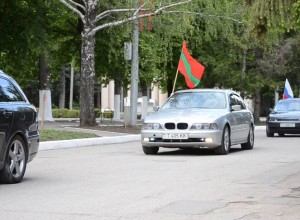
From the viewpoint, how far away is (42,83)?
4297 cm

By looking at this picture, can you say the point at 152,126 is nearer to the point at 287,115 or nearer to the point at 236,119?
the point at 236,119

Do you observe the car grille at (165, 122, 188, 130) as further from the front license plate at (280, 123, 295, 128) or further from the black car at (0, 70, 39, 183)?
the front license plate at (280, 123, 295, 128)

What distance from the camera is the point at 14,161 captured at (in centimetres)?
1247

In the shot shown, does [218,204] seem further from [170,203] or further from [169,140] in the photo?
[169,140]

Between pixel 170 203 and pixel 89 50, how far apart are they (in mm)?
21235

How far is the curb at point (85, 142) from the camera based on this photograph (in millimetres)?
22531

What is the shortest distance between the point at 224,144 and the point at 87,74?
488 inches

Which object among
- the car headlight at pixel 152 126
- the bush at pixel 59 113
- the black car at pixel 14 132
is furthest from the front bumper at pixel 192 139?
the bush at pixel 59 113

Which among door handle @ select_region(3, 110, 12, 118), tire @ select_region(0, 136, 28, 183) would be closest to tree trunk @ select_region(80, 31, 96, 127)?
tire @ select_region(0, 136, 28, 183)

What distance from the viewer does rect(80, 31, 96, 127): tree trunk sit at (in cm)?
3103

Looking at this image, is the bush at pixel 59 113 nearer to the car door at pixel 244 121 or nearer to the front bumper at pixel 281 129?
the front bumper at pixel 281 129

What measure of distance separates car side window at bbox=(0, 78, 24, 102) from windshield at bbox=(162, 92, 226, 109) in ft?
25.4

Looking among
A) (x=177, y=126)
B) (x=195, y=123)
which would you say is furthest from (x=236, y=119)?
(x=177, y=126)

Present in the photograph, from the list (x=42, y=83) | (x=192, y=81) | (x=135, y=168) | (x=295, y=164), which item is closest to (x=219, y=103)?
(x=295, y=164)
